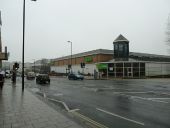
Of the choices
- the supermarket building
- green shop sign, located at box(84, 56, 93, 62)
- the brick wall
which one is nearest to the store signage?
the supermarket building

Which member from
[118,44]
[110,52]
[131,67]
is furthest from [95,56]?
[131,67]

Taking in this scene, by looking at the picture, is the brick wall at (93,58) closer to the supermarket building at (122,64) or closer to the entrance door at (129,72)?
the supermarket building at (122,64)

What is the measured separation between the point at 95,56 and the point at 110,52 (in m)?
4.47

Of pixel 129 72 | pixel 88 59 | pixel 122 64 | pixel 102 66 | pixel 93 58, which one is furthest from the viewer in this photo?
pixel 88 59

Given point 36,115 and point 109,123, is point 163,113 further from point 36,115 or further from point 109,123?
point 36,115

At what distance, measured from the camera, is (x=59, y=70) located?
329 ft

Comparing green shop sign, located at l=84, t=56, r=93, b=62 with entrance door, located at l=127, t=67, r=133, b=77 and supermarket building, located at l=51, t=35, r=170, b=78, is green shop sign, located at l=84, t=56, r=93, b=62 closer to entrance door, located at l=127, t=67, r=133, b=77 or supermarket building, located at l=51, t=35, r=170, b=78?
supermarket building, located at l=51, t=35, r=170, b=78

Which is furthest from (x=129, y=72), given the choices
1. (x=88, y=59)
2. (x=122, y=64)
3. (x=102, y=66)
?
(x=88, y=59)

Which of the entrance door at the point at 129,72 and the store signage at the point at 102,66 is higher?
the store signage at the point at 102,66

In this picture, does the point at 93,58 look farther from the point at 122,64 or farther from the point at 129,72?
the point at 129,72

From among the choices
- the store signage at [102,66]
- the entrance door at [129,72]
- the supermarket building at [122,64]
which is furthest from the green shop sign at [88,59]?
the entrance door at [129,72]

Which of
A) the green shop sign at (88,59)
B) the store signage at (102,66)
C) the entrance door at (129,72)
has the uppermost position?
the green shop sign at (88,59)

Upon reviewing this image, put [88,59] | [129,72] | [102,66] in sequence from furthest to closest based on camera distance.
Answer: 1. [88,59]
2. [102,66]
3. [129,72]

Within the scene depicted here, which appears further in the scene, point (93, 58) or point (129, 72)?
point (93, 58)
